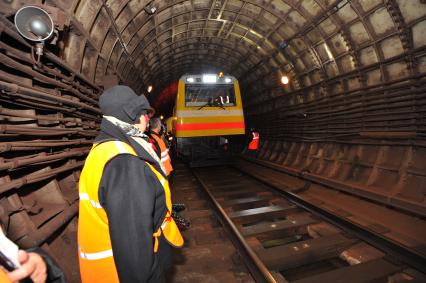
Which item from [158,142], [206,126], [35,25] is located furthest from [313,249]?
[206,126]

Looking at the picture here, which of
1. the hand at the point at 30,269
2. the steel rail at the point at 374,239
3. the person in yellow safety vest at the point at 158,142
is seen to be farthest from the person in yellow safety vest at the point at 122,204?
the steel rail at the point at 374,239

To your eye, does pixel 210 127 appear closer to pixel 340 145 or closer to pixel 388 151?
pixel 340 145

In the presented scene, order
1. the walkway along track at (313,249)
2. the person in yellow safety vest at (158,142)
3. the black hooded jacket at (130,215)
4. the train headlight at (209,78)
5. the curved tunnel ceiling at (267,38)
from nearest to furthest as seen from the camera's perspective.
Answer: the black hooded jacket at (130,215) → the walkway along track at (313,249) → the person in yellow safety vest at (158,142) → the curved tunnel ceiling at (267,38) → the train headlight at (209,78)

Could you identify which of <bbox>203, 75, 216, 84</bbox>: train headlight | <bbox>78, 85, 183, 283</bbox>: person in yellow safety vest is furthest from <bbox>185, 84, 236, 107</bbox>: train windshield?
<bbox>78, 85, 183, 283</bbox>: person in yellow safety vest

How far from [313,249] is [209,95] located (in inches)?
258

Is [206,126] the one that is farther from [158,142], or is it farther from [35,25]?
[35,25]

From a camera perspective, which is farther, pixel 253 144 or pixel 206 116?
pixel 253 144

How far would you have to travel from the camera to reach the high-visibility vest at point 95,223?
1.53 metres

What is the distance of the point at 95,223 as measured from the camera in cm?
157

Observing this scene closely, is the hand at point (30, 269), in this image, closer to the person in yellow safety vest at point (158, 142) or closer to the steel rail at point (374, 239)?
the person in yellow safety vest at point (158, 142)

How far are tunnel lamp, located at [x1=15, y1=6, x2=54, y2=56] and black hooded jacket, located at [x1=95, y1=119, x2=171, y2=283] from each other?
2.22 m

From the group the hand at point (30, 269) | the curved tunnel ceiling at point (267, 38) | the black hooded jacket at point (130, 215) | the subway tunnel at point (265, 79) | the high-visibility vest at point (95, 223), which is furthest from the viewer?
the curved tunnel ceiling at point (267, 38)

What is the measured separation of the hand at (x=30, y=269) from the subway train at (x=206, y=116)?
7.48 meters

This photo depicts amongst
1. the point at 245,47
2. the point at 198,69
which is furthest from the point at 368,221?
the point at 198,69
